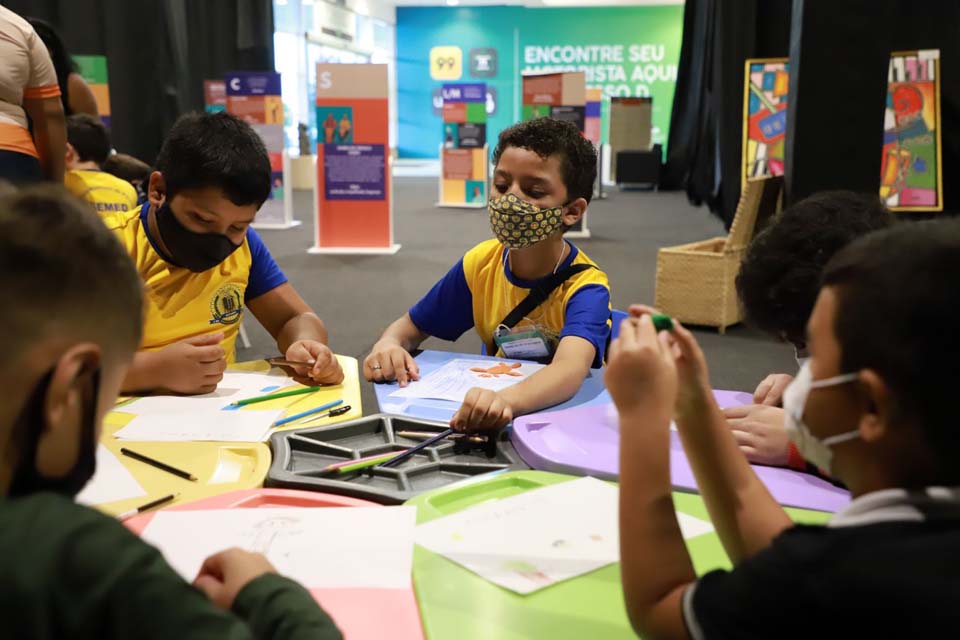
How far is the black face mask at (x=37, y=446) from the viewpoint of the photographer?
1.99 ft

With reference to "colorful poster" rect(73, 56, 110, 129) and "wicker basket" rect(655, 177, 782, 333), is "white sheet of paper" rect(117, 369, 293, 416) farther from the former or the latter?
"colorful poster" rect(73, 56, 110, 129)

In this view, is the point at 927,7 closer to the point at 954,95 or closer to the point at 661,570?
the point at 954,95

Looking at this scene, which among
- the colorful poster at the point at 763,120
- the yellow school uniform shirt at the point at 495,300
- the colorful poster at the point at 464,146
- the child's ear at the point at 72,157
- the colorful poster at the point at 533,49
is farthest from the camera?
the colorful poster at the point at 533,49

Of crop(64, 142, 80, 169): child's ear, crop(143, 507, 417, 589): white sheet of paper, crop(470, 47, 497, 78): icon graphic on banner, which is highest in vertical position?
crop(470, 47, 497, 78): icon graphic on banner

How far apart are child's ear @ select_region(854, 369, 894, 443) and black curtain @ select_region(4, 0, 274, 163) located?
8.29 meters

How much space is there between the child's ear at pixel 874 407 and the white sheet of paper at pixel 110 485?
907 mm

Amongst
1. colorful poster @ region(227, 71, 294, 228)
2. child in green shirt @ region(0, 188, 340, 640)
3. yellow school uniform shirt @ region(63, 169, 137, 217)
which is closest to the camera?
child in green shirt @ region(0, 188, 340, 640)

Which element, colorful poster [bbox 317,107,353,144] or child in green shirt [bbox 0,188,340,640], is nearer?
child in green shirt [bbox 0,188,340,640]

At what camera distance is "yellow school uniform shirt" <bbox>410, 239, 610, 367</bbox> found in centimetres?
198

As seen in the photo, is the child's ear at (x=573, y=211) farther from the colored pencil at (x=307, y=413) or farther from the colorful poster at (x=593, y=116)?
the colorful poster at (x=593, y=116)

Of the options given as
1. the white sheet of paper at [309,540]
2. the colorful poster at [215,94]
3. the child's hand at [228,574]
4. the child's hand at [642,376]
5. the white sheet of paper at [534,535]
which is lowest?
the white sheet of paper at [534,535]

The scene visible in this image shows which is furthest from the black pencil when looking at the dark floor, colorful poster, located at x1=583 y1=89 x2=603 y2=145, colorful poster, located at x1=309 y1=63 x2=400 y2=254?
colorful poster, located at x1=583 y1=89 x2=603 y2=145

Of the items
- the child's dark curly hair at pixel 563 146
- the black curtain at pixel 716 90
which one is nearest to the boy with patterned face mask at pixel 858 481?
the child's dark curly hair at pixel 563 146

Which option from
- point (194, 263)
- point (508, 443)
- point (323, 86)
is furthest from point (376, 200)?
point (508, 443)
